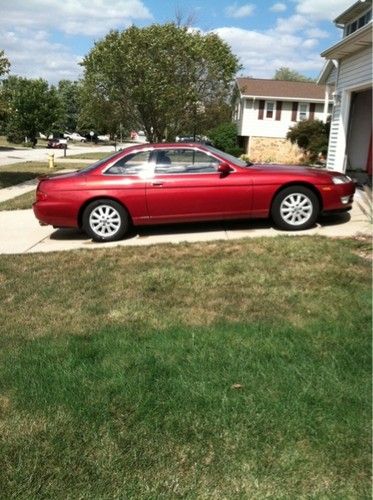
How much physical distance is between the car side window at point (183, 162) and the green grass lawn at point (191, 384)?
2.41m

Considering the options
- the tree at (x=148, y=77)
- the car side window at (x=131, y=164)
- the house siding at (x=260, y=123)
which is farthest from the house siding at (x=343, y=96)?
the house siding at (x=260, y=123)

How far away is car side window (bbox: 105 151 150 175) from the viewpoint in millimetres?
7965

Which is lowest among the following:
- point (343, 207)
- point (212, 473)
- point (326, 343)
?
point (212, 473)

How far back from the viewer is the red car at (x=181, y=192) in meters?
7.77

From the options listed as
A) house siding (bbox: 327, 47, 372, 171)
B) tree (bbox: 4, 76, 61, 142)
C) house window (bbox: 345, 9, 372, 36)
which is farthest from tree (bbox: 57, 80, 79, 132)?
house siding (bbox: 327, 47, 372, 171)

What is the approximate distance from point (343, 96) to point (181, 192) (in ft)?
23.4

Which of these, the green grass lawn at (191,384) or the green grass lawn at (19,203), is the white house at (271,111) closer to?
the green grass lawn at (19,203)

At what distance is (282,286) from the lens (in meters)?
5.25

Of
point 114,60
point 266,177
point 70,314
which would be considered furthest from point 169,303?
point 114,60

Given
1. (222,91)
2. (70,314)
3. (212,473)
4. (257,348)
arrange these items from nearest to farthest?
(212,473) → (257,348) → (70,314) → (222,91)

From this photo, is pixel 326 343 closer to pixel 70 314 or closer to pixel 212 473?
pixel 212 473

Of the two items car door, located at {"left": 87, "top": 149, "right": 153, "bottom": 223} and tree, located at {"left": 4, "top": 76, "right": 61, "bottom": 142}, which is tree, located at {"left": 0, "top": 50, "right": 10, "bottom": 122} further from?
tree, located at {"left": 4, "top": 76, "right": 61, "bottom": 142}

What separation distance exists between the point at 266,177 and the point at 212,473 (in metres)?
5.60

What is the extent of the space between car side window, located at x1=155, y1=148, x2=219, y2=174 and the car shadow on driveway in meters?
0.97
